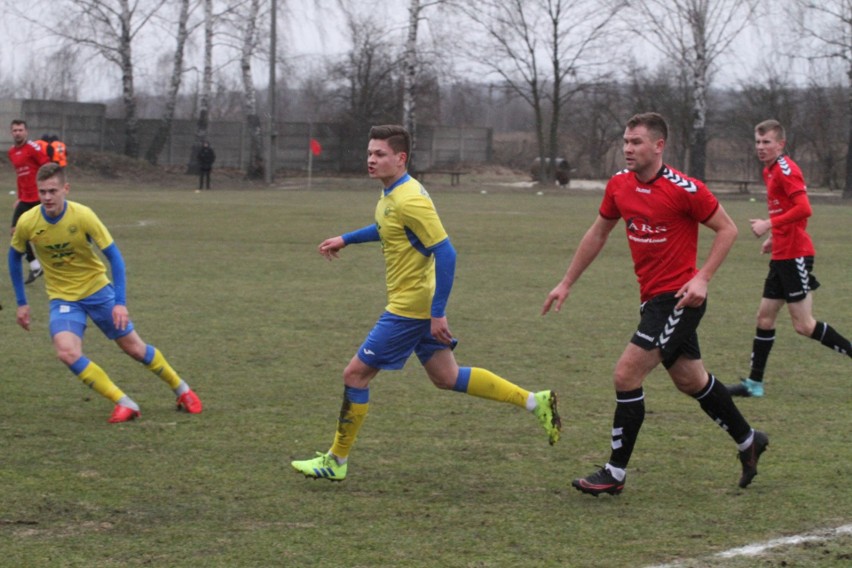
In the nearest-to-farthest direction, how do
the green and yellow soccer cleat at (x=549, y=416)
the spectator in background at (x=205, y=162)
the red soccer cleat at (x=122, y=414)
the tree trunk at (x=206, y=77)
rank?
1. the green and yellow soccer cleat at (x=549, y=416)
2. the red soccer cleat at (x=122, y=414)
3. the spectator in background at (x=205, y=162)
4. the tree trunk at (x=206, y=77)

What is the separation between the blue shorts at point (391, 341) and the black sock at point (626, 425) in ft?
3.48

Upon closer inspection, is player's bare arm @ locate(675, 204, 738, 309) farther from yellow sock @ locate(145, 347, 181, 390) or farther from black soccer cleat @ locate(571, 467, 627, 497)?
yellow sock @ locate(145, 347, 181, 390)

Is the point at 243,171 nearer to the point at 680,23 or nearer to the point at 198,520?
the point at 680,23

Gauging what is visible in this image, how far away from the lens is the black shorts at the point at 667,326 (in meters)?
5.54

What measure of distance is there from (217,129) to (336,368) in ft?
151

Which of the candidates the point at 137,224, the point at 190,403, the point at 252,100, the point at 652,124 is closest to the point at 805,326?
the point at 652,124

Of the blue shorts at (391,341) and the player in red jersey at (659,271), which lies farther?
the blue shorts at (391,341)

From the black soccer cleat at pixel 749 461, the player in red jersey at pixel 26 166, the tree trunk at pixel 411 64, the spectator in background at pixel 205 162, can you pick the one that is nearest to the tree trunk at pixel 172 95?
the spectator in background at pixel 205 162

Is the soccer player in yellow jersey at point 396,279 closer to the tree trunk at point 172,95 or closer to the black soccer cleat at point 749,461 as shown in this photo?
the black soccer cleat at point 749,461

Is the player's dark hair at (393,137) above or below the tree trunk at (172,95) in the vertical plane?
below

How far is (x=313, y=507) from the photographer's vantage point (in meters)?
5.46

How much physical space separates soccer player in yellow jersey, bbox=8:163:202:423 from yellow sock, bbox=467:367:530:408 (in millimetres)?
2128

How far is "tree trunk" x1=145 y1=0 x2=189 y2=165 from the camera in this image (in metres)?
49.5

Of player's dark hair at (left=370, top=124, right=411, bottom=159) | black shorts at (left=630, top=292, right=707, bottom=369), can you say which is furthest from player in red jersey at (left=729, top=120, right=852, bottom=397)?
player's dark hair at (left=370, top=124, right=411, bottom=159)
